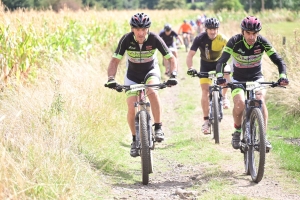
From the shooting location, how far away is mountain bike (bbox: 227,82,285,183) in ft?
21.8

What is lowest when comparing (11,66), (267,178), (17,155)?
(267,178)

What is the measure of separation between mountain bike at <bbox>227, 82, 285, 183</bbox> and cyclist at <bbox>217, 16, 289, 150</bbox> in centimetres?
16

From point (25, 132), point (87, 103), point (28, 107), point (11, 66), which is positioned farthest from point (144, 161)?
point (11, 66)

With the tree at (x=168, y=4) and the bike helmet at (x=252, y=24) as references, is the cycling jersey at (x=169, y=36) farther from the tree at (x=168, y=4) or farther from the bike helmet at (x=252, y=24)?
the tree at (x=168, y=4)

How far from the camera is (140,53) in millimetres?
7977

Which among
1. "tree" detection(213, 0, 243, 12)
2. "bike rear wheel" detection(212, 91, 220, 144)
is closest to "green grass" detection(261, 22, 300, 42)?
"bike rear wheel" detection(212, 91, 220, 144)

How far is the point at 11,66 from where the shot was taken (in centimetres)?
948

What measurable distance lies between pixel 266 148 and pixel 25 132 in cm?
295

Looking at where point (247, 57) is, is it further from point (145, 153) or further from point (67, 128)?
point (67, 128)

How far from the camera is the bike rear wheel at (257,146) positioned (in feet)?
21.7

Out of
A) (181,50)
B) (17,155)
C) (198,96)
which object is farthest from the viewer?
(181,50)

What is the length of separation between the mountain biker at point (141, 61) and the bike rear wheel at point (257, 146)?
1.26 meters

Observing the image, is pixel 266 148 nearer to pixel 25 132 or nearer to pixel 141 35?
pixel 141 35

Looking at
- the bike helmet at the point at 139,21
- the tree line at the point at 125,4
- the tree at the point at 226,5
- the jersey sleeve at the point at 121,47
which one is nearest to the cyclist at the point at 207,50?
the jersey sleeve at the point at 121,47
